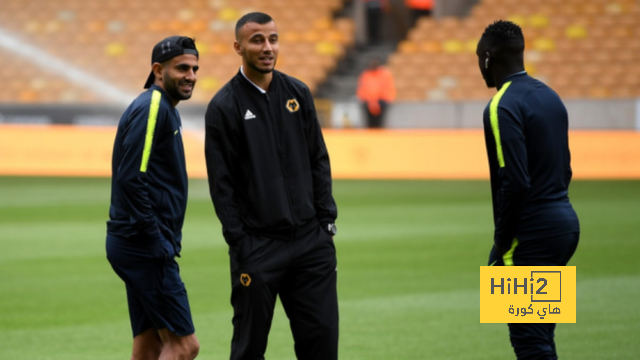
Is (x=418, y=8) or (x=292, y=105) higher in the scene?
(x=418, y=8)

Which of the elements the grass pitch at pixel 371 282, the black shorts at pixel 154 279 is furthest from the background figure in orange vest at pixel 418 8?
Result: the black shorts at pixel 154 279

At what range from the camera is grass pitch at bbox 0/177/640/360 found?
8.24 meters

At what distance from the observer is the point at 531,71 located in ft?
97.2

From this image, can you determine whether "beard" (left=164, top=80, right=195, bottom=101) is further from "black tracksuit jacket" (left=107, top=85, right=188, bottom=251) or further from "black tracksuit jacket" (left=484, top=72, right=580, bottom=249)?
"black tracksuit jacket" (left=484, top=72, right=580, bottom=249)

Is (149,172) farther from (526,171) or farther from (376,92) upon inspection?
(376,92)

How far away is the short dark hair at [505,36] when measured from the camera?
5645 mm

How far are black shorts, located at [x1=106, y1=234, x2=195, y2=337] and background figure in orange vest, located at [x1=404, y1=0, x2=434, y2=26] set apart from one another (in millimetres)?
31003

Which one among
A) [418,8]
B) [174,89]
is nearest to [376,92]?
[418,8]

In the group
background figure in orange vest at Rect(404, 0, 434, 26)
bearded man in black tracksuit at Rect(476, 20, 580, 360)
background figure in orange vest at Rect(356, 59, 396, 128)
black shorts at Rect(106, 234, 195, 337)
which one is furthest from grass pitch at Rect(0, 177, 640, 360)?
background figure in orange vest at Rect(404, 0, 434, 26)

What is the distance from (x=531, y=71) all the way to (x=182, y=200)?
81.2ft

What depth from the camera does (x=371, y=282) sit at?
11102 millimetres

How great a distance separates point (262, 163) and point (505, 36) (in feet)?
4.46

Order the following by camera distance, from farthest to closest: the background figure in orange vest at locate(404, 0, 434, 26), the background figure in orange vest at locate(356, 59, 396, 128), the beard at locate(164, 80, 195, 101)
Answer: the background figure in orange vest at locate(404, 0, 434, 26) < the background figure in orange vest at locate(356, 59, 396, 128) < the beard at locate(164, 80, 195, 101)

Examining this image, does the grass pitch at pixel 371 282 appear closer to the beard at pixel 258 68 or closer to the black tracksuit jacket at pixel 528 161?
the black tracksuit jacket at pixel 528 161
